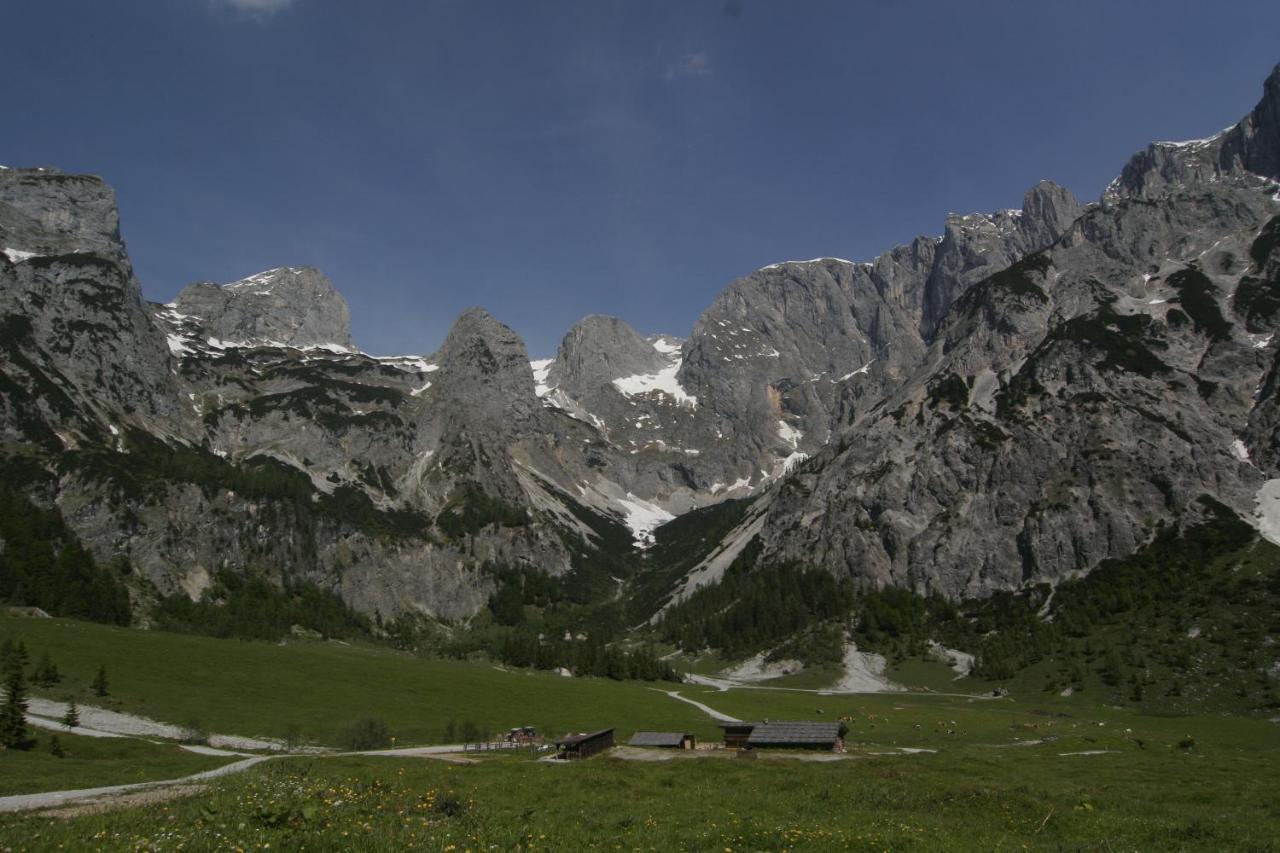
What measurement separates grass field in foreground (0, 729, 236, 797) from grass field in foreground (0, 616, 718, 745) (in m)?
15.0

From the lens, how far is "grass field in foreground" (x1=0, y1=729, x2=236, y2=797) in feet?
131

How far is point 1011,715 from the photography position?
123875 mm

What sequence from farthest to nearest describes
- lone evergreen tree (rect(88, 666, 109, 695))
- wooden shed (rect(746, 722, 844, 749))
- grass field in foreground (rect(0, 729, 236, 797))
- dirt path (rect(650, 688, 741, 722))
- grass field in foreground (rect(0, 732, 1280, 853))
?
dirt path (rect(650, 688, 741, 722))
lone evergreen tree (rect(88, 666, 109, 695))
wooden shed (rect(746, 722, 844, 749))
grass field in foreground (rect(0, 729, 236, 797))
grass field in foreground (rect(0, 732, 1280, 853))

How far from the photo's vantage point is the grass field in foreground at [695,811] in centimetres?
1941

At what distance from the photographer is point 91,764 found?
50.6 meters

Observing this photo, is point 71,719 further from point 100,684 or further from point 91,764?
point 91,764

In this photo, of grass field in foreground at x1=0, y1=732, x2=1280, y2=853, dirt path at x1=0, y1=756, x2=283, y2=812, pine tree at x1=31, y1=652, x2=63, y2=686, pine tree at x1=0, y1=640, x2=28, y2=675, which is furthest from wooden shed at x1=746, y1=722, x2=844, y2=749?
pine tree at x1=31, y1=652, x2=63, y2=686

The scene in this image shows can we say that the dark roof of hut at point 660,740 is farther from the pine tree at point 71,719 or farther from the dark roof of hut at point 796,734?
the pine tree at point 71,719

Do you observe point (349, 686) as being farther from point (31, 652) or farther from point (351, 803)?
point (351, 803)

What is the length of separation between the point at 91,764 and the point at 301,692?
56562 millimetres

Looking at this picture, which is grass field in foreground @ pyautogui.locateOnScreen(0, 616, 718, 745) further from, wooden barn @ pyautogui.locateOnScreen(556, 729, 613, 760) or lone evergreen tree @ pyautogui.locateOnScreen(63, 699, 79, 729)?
wooden barn @ pyautogui.locateOnScreen(556, 729, 613, 760)

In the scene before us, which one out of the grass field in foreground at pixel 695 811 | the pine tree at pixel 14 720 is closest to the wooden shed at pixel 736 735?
the grass field in foreground at pixel 695 811

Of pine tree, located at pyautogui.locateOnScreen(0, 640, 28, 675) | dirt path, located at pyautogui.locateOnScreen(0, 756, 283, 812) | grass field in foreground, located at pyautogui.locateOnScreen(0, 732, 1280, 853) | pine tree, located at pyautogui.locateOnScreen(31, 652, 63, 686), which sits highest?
grass field in foreground, located at pyautogui.locateOnScreen(0, 732, 1280, 853)

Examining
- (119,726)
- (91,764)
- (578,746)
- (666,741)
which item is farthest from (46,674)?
(666,741)
